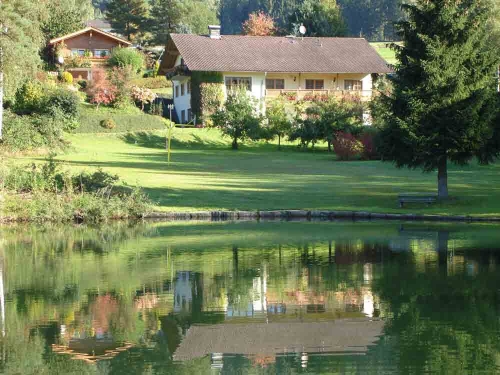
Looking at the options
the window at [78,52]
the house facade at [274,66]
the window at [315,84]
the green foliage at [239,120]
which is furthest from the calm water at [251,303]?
the window at [78,52]

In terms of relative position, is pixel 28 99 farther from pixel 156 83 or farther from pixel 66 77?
pixel 156 83

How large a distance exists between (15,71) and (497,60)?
84.5 ft

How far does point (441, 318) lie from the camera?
14.2 m

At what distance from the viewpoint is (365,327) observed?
1346cm

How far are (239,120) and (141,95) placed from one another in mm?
12114

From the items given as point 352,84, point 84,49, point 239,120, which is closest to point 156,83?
point 84,49

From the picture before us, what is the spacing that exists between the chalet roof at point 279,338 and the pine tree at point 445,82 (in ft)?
60.4

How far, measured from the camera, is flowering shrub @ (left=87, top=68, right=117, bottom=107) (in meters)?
66.4

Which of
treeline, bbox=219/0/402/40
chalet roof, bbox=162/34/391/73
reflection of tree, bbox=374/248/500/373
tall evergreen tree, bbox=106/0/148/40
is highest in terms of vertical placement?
treeline, bbox=219/0/402/40

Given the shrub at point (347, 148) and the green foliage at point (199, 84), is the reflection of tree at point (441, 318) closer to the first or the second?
the shrub at point (347, 148)

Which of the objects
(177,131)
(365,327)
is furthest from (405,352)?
(177,131)

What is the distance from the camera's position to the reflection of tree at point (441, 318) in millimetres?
11508

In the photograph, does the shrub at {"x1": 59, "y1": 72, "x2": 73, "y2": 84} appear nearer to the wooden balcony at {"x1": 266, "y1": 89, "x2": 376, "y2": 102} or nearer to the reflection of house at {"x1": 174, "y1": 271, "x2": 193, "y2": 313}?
the wooden balcony at {"x1": 266, "y1": 89, "x2": 376, "y2": 102}

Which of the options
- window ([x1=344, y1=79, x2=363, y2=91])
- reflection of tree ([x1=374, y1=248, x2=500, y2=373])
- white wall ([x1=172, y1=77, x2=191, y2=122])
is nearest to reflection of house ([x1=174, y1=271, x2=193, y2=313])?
reflection of tree ([x1=374, y1=248, x2=500, y2=373])
